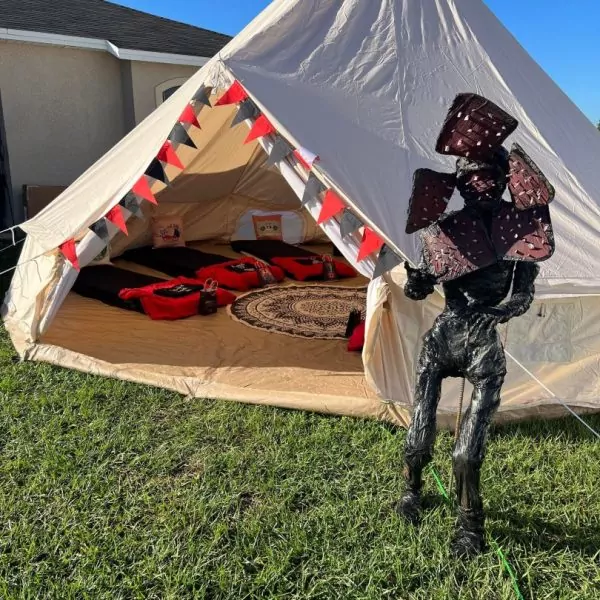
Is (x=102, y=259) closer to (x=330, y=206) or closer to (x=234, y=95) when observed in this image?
(x=234, y=95)

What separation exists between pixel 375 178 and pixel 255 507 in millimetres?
1676

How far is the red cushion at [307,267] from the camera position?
19.4 ft

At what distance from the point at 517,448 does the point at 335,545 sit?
3.64 feet

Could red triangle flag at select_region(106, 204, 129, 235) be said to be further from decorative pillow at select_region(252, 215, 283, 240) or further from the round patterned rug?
decorative pillow at select_region(252, 215, 283, 240)

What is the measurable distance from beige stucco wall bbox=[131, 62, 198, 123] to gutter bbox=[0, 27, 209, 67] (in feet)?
0.66

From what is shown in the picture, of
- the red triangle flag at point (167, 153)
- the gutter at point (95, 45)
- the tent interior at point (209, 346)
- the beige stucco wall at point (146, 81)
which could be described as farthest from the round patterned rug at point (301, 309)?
the gutter at point (95, 45)

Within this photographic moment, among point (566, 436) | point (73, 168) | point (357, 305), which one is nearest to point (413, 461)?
point (566, 436)

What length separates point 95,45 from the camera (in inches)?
300

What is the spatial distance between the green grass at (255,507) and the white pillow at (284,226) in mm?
4142

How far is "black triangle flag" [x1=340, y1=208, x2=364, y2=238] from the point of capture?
10.1ft

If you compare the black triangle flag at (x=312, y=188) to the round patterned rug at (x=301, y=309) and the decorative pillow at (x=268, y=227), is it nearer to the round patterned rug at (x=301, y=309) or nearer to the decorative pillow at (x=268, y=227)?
the round patterned rug at (x=301, y=309)

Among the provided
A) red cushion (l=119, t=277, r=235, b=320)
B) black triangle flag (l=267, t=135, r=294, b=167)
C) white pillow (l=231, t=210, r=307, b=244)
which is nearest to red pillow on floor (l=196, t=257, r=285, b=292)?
red cushion (l=119, t=277, r=235, b=320)

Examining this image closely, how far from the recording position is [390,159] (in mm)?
3180

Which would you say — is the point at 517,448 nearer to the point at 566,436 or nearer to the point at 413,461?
the point at 566,436
